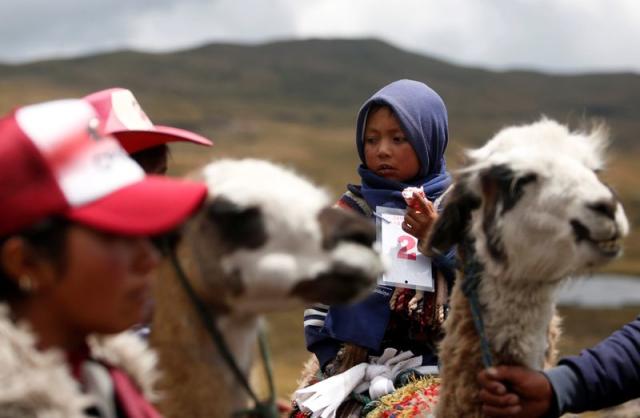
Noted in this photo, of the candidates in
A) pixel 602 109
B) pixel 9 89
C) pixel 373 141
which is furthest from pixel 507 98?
pixel 373 141

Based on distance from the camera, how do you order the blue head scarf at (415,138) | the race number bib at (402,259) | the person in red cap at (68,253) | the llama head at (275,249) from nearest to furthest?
1. the person in red cap at (68,253)
2. the llama head at (275,249)
3. the race number bib at (402,259)
4. the blue head scarf at (415,138)

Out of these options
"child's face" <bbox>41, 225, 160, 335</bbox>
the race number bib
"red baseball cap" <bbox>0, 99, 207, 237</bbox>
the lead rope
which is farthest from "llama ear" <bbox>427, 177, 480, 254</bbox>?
"child's face" <bbox>41, 225, 160, 335</bbox>

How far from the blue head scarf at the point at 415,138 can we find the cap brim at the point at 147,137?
1075 mm

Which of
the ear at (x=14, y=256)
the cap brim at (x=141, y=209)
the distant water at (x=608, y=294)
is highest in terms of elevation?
the cap brim at (x=141, y=209)

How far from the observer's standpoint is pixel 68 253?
7.25ft

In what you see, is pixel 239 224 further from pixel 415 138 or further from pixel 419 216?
pixel 415 138

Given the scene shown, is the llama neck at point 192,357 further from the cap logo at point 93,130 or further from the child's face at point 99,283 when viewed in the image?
the cap logo at point 93,130

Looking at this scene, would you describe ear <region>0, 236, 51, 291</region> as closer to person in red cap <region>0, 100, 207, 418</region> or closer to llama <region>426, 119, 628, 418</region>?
person in red cap <region>0, 100, 207, 418</region>

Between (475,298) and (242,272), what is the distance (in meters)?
1.22

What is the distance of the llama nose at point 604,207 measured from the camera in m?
3.07

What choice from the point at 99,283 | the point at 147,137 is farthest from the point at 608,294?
the point at 99,283

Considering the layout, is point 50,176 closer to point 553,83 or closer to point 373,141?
point 373,141

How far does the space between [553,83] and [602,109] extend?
3018 centimetres

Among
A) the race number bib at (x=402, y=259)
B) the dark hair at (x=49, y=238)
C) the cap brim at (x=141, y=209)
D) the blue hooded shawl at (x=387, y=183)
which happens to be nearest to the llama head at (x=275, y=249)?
the cap brim at (x=141, y=209)
